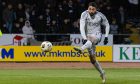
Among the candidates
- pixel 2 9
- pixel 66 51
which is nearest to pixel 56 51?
pixel 66 51

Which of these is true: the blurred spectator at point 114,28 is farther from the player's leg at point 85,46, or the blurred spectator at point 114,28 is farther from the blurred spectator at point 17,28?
the player's leg at point 85,46

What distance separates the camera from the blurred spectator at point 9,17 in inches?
1051

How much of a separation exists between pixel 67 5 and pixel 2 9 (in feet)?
11.1

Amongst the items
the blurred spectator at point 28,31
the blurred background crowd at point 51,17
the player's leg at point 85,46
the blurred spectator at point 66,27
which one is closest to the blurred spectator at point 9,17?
the blurred background crowd at point 51,17

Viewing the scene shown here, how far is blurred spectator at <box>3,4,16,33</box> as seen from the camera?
87.6 feet

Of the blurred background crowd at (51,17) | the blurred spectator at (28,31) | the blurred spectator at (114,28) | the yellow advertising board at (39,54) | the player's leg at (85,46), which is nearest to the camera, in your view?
the player's leg at (85,46)

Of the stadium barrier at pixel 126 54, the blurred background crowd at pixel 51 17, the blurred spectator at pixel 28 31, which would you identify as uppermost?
the blurred background crowd at pixel 51 17

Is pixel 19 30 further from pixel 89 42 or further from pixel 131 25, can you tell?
pixel 89 42

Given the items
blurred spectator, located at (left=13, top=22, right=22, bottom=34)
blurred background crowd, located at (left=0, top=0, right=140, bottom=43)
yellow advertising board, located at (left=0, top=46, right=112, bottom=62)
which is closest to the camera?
yellow advertising board, located at (left=0, top=46, right=112, bottom=62)

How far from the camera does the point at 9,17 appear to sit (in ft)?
Answer: 87.7

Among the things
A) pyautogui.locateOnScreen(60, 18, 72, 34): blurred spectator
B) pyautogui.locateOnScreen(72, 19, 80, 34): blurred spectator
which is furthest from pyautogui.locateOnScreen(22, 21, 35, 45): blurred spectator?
pyautogui.locateOnScreen(72, 19, 80, 34): blurred spectator

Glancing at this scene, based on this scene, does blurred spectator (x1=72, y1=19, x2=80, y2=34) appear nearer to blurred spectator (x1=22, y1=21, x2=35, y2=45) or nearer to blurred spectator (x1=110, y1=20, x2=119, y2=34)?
blurred spectator (x1=110, y1=20, x2=119, y2=34)

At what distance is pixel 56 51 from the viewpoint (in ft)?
84.2

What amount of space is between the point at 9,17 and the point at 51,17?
2.15 m
